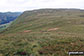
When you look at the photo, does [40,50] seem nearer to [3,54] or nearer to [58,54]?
[58,54]

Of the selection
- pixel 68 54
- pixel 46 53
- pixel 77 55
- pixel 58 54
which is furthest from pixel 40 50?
pixel 77 55

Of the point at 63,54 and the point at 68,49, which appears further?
the point at 68,49

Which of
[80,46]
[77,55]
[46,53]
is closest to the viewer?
[77,55]

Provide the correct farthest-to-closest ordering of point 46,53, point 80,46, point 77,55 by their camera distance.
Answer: point 80,46 < point 46,53 < point 77,55

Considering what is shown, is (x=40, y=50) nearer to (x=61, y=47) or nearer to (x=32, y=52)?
(x=32, y=52)

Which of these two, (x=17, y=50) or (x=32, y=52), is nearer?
(x=32, y=52)

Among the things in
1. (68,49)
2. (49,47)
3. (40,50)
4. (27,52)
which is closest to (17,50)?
(27,52)

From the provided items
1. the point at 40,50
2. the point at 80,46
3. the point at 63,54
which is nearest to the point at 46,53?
the point at 40,50
